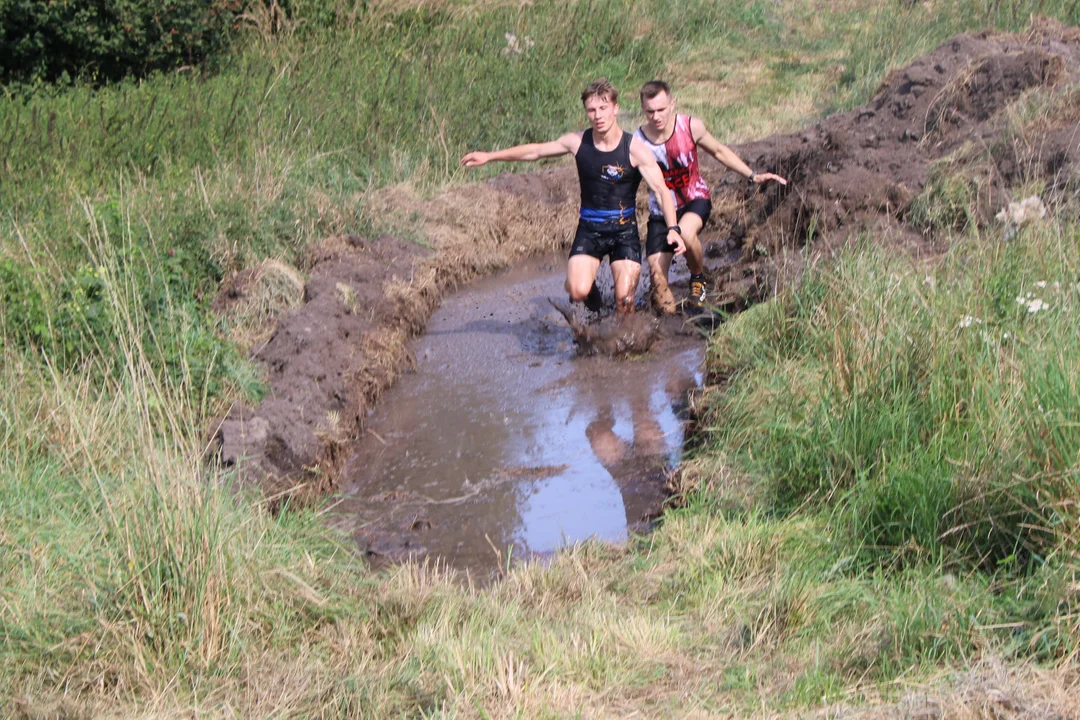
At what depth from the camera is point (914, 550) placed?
4219mm

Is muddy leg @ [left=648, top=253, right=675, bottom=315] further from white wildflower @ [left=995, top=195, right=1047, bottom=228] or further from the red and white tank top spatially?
white wildflower @ [left=995, top=195, right=1047, bottom=228]

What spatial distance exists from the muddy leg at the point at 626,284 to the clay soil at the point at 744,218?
73 centimetres

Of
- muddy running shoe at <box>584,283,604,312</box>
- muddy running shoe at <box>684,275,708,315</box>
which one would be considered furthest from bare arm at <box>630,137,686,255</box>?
muddy running shoe at <box>584,283,604,312</box>

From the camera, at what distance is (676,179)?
8469mm

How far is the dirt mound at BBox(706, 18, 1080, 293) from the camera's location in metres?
7.77

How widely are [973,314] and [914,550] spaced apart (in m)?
1.31

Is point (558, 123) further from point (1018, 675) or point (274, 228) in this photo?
point (1018, 675)

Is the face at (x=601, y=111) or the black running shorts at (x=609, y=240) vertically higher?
the face at (x=601, y=111)

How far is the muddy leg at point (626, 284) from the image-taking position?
322 inches

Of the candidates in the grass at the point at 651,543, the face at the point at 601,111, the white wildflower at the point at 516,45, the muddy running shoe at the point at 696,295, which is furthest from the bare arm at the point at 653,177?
the white wildflower at the point at 516,45

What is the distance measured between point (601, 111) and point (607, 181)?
54 cm

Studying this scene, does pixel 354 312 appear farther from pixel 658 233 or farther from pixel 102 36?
pixel 102 36

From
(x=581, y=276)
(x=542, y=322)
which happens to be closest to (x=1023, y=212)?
(x=581, y=276)

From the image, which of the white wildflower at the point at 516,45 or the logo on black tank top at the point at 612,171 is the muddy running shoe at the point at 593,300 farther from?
the white wildflower at the point at 516,45
